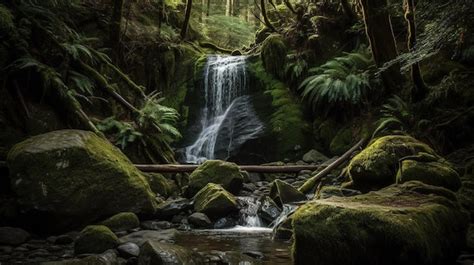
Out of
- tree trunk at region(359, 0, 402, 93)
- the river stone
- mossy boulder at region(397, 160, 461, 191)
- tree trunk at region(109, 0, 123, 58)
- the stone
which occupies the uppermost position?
tree trunk at region(109, 0, 123, 58)

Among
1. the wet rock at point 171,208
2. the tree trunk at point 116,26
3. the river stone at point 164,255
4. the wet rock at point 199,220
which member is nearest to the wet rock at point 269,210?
the wet rock at point 199,220

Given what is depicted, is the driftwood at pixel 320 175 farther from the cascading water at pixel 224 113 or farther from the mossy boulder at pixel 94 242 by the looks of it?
the mossy boulder at pixel 94 242

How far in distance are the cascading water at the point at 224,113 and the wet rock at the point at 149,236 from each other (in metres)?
6.35

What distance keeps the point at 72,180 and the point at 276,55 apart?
952cm

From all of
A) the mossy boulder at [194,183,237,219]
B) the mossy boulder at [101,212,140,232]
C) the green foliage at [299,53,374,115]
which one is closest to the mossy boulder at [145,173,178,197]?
the mossy boulder at [194,183,237,219]

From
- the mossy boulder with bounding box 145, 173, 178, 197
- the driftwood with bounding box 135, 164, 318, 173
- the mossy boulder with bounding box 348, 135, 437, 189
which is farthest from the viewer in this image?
the driftwood with bounding box 135, 164, 318, 173

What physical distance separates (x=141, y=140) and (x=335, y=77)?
572cm

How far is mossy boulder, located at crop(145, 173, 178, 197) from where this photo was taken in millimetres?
8969

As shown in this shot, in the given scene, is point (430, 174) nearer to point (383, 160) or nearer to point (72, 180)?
point (383, 160)

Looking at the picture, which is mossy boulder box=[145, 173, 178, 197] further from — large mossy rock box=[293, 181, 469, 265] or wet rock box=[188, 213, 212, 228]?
large mossy rock box=[293, 181, 469, 265]

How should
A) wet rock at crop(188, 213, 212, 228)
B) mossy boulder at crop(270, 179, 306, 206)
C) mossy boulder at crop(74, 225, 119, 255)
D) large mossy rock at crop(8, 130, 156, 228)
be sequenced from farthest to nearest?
mossy boulder at crop(270, 179, 306, 206)
wet rock at crop(188, 213, 212, 228)
large mossy rock at crop(8, 130, 156, 228)
mossy boulder at crop(74, 225, 119, 255)

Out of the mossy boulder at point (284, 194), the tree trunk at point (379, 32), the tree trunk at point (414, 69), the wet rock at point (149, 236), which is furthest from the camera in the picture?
the tree trunk at point (379, 32)

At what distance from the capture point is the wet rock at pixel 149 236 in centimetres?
577

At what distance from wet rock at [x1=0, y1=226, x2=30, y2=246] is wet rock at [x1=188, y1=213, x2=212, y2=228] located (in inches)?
101
